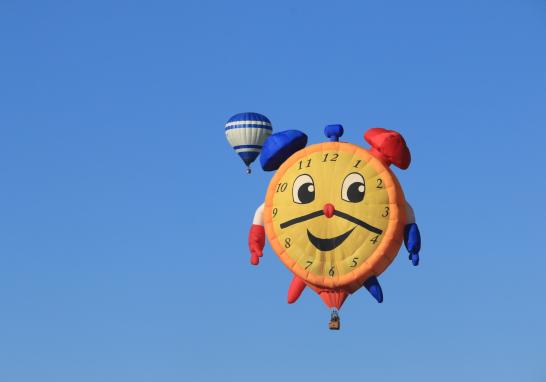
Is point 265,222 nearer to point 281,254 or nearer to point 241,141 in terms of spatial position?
point 281,254

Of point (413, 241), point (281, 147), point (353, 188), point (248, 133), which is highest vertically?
point (248, 133)

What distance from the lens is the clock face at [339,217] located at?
53688mm

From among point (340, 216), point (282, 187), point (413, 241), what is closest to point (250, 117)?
point (282, 187)

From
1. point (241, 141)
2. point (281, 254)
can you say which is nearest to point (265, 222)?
point (281, 254)

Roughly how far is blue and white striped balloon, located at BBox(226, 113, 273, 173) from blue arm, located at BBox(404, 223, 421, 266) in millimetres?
10528

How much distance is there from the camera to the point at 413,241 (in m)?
54.1

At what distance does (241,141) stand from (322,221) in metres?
10.8

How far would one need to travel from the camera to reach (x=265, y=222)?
55.0 m

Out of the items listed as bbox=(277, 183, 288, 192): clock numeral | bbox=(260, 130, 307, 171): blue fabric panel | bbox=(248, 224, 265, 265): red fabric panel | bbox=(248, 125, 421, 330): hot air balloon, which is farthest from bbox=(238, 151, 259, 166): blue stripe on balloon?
bbox=(277, 183, 288, 192): clock numeral

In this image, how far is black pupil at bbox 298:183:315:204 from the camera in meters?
→ 54.0

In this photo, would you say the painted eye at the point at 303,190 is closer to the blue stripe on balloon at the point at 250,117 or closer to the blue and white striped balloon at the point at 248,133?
the blue and white striped balloon at the point at 248,133

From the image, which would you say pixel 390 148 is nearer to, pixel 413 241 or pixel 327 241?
pixel 413 241

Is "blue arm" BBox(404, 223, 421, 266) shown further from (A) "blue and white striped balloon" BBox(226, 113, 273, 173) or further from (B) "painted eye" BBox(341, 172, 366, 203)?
(A) "blue and white striped balloon" BBox(226, 113, 273, 173)

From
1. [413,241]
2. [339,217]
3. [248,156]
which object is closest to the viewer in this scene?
[339,217]
